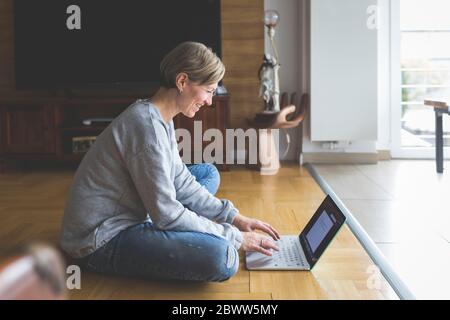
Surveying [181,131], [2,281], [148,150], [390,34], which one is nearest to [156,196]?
[148,150]

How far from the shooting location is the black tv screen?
163 inches

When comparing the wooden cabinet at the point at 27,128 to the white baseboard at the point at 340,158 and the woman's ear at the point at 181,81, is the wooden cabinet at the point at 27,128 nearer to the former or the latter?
the white baseboard at the point at 340,158

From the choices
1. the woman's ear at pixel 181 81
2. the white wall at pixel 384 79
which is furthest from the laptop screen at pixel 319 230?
the white wall at pixel 384 79

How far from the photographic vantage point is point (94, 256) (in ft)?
5.79

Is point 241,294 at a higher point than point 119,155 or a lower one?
lower

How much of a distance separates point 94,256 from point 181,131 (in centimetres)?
233

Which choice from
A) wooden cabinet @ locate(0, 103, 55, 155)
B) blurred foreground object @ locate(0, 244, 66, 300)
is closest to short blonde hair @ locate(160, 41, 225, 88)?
blurred foreground object @ locate(0, 244, 66, 300)

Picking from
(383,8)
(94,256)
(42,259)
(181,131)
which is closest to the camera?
(42,259)

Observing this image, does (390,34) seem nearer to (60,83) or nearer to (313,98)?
(313,98)

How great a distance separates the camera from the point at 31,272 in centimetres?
42

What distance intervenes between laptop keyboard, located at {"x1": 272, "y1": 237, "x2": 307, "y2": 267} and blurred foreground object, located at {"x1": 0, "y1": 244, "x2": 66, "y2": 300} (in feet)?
5.03

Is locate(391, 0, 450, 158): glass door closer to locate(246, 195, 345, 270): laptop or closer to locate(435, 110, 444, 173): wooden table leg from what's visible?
locate(435, 110, 444, 173): wooden table leg

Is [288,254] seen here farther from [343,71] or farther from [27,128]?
[27,128]

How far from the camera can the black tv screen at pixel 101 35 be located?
414 centimetres
